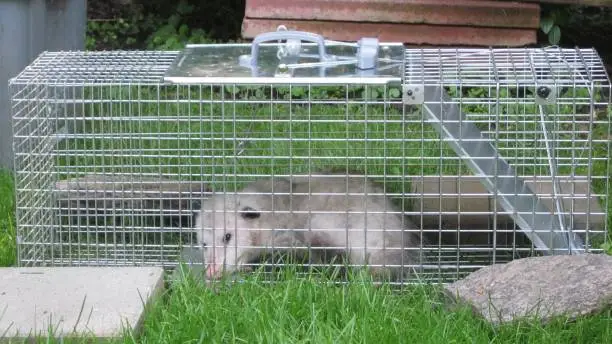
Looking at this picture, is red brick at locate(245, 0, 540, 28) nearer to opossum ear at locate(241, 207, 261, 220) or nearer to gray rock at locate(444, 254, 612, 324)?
opossum ear at locate(241, 207, 261, 220)

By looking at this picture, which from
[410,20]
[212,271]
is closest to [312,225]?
→ [212,271]

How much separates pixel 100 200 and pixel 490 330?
219 cm

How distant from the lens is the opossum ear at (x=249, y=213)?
17.0 feet

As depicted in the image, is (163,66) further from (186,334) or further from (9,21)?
(9,21)

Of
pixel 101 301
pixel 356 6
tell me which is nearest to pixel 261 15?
pixel 356 6

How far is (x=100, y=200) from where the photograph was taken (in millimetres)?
5500

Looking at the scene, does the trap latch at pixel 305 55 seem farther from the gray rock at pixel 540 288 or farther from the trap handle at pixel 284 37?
the gray rock at pixel 540 288

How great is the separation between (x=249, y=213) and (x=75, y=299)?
3.41 feet

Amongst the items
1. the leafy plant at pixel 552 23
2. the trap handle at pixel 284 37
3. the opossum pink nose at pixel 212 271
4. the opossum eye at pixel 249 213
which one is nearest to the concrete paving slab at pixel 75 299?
the opossum pink nose at pixel 212 271

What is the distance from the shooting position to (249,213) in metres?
5.21

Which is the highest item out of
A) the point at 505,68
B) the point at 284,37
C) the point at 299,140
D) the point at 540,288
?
the point at 284,37

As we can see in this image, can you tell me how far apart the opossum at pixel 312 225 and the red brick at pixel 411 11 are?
3233mm

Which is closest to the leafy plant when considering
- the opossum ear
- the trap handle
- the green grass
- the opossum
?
the opossum

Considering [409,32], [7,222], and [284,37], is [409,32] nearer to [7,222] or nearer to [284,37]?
[284,37]
